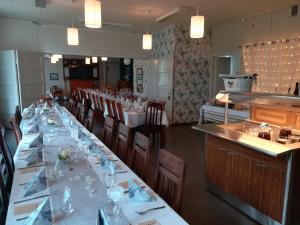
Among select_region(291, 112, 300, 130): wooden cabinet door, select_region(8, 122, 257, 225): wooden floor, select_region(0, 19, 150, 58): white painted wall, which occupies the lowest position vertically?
select_region(8, 122, 257, 225): wooden floor

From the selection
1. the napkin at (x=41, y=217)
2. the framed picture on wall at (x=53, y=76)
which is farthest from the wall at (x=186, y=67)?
the framed picture on wall at (x=53, y=76)

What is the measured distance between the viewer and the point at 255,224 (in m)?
2.48

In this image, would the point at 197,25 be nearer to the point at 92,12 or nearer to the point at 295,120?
the point at 92,12

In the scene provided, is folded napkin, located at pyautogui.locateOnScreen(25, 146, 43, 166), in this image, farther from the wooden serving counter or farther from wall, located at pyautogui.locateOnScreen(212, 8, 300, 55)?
wall, located at pyautogui.locateOnScreen(212, 8, 300, 55)

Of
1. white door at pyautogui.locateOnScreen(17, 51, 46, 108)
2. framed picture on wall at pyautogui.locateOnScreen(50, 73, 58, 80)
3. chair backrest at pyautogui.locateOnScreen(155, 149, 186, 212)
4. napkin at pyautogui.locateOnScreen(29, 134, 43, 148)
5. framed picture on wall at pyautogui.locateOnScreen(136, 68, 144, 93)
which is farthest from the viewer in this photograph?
framed picture on wall at pyautogui.locateOnScreen(50, 73, 58, 80)

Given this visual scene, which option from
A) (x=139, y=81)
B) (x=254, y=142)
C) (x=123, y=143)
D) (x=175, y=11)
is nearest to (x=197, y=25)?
(x=175, y=11)

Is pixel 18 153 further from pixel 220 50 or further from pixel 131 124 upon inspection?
pixel 220 50

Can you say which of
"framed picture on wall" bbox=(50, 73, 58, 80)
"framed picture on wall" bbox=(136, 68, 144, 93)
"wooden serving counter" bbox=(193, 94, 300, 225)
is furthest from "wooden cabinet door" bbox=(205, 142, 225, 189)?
"framed picture on wall" bbox=(50, 73, 58, 80)

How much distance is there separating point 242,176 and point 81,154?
1748mm

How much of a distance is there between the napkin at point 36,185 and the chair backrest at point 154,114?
337 centimetres

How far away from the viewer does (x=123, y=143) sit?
2770mm

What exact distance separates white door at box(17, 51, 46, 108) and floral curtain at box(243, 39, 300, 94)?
5718mm

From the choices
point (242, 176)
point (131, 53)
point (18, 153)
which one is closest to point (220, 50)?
point (131, 53)

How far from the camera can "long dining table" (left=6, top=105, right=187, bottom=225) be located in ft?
4.35
